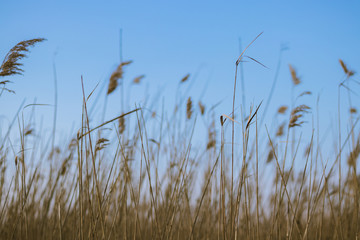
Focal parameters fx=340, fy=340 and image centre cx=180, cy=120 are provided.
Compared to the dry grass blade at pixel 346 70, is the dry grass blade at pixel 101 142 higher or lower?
lower

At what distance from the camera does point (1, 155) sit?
6.61 ft

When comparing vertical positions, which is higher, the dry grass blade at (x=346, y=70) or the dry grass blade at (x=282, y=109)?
the dry grass blade at (x=346, y=70)

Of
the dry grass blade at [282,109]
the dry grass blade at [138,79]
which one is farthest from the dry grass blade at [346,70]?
the dry grass blade at [138,79]

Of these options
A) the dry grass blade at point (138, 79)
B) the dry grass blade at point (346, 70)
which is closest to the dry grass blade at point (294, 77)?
the dry grass blade at point (346, 70)

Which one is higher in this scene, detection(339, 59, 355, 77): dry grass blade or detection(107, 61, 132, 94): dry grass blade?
detection(339, 59, 355, 77): dry grass blade

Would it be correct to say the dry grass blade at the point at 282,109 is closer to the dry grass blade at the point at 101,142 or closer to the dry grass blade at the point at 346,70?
the dry grass blade at the point at 346,70

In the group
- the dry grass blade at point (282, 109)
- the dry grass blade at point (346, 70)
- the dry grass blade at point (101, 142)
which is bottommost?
the dry grass blade at point (101, 142)

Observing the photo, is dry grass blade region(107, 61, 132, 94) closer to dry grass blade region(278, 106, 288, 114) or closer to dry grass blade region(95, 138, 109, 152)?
dry grass blade region(95, 138, 109, 152)

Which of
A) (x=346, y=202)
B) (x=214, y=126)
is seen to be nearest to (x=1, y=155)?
(x=214, y=126)

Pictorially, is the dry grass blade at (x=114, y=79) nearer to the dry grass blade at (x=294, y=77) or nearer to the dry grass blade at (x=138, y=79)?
the dry grass blade at (x=138, y=79)

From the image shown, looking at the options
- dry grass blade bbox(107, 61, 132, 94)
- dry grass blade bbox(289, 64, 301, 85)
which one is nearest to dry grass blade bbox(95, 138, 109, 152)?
dry grass blade bbox(107, 61, 132, 94)

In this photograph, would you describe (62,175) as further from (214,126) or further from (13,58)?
(214,126)

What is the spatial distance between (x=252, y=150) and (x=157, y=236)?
0.81 meters

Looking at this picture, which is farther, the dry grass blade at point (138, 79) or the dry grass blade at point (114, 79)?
the dry grass blade at point (138, 79)
